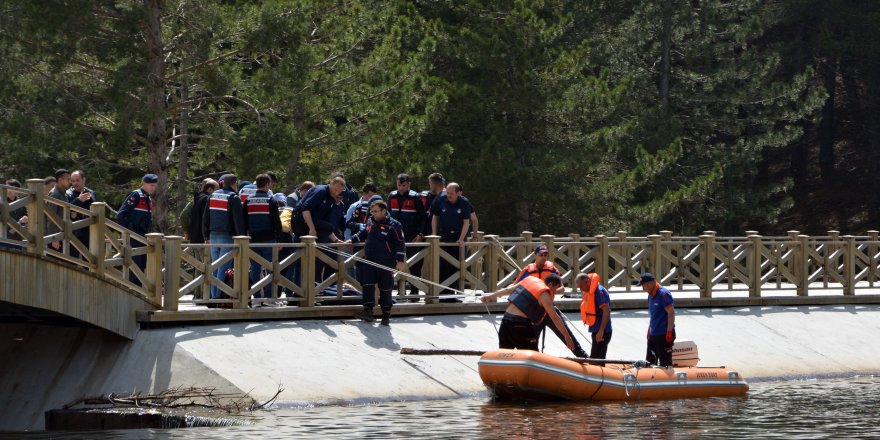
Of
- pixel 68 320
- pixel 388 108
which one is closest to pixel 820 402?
pixel 68 320

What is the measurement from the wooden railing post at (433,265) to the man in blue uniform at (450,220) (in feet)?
1.42

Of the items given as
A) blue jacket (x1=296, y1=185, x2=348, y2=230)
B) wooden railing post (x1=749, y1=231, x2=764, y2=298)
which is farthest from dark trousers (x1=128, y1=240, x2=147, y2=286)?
wooden railing post (x1=749, y1=231, x2=764, y2=298)

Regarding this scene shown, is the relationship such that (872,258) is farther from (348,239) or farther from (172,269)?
(172,269)

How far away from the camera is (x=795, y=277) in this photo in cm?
2658

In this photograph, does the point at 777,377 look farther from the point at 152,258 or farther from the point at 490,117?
the point at 490,117

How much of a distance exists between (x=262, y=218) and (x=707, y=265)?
863cm

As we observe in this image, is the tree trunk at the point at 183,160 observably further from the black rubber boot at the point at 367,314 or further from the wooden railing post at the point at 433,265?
the black rubber boot at the point at 367,314

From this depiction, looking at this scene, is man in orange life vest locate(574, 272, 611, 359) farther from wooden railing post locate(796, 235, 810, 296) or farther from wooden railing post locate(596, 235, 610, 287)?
wooden railing post locate(796, 235, 810, 296)

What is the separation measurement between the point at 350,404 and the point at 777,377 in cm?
781

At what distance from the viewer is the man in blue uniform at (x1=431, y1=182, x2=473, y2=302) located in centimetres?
2195

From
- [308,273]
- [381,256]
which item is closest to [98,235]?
[308,273]

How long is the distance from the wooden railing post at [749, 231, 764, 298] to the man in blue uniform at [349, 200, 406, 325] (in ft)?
26.2

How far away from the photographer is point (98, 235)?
1803 centimetres

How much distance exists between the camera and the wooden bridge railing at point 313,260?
57.8 feet
